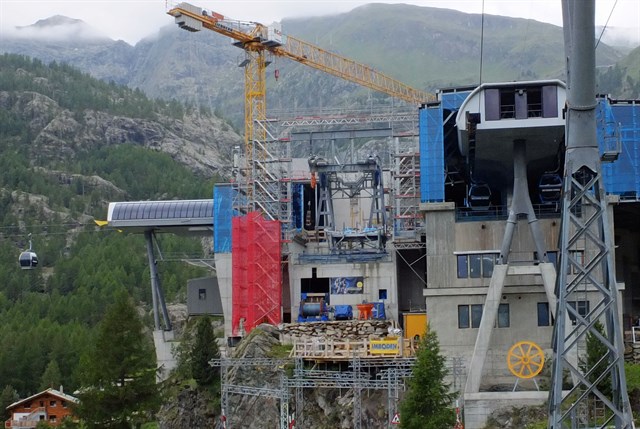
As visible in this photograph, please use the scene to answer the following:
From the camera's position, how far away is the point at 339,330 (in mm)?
79375

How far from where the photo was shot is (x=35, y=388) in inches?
5084

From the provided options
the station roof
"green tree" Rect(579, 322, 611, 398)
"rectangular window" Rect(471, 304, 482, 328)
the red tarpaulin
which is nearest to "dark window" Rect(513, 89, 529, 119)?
"rectangular window" Rect(471, 304, 482, 328)

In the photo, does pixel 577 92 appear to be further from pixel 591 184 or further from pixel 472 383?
pixel 472 383

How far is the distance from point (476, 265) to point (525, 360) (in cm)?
834

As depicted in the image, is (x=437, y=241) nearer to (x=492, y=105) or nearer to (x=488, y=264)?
(x=488, y=264)

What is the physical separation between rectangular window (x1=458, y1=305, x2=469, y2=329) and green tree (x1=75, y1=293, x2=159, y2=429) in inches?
780

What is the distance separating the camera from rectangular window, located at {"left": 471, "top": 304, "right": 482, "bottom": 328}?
7375 centimetres

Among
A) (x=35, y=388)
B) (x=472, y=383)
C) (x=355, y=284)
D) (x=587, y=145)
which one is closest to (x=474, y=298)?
(x=472, y=383)

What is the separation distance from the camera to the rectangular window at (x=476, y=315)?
242ft

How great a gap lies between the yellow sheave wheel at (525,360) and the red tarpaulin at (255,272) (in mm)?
23985

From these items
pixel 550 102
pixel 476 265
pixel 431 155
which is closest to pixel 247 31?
pixel 431 155

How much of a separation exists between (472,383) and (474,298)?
8716mm

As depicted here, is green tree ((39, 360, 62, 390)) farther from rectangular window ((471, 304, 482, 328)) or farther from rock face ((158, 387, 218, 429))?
rectangular window ((471, 304, 482, 328))

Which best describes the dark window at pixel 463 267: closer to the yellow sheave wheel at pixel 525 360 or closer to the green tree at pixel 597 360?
the yellow sheave wheel at pixel 525 360
